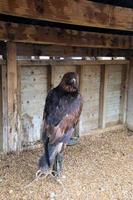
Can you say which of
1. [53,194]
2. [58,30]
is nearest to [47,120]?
[53,194]

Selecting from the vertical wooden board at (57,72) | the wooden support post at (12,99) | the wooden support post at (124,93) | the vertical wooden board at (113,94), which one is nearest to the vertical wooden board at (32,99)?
the vertical wooden board at (57,72)

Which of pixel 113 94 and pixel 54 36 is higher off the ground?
pixel 54 36

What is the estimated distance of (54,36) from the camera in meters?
2.36

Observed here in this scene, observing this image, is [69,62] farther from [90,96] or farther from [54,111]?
[54,111]

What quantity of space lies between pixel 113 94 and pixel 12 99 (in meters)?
1.77

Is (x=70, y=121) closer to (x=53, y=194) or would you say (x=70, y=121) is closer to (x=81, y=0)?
(x=53, y=194)

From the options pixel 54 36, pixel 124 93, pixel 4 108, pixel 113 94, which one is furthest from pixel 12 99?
pixel 124 93

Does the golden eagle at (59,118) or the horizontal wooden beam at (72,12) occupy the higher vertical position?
the horizontal wooden beam at (72,12)

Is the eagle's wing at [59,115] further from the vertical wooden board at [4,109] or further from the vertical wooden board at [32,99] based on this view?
the vertical wooden board at [32,99]

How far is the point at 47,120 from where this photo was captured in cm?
237

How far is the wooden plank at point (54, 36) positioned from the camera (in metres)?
2.11

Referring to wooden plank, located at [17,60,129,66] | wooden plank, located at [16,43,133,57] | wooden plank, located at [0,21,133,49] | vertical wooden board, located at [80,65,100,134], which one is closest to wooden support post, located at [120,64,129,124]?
wooden plank, located at [17,60,129,66]

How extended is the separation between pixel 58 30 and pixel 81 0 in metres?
0.77

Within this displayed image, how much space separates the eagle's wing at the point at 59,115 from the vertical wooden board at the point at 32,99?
752 millimetres
